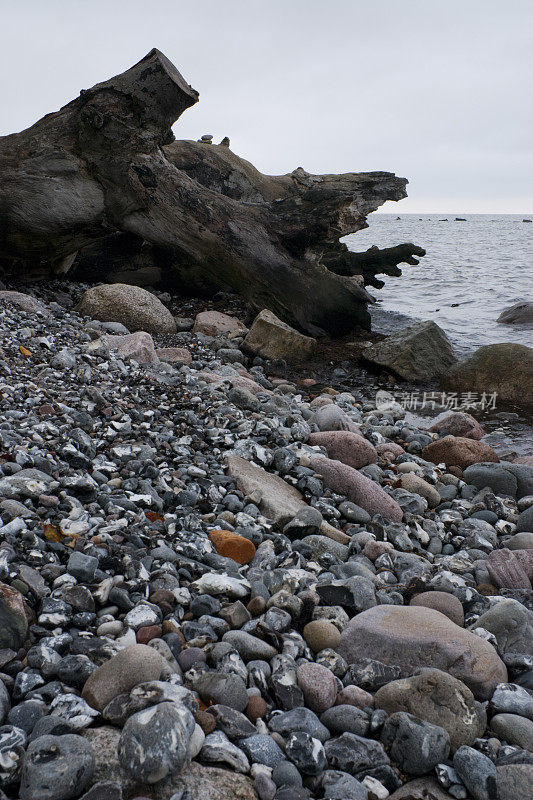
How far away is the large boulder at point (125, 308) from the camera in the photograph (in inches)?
296

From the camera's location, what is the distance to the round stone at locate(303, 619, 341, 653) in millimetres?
2338

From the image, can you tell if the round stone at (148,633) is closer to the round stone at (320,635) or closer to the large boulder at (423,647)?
the round stone at (320,635)

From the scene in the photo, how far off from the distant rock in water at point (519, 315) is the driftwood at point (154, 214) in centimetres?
372

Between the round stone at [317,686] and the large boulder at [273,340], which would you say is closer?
the round stone at [317,686]

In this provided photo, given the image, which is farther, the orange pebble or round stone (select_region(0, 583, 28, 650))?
the orange pebble

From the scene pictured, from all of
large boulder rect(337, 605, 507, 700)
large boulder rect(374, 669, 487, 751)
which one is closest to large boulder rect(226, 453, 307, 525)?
large boulder rect(337, 605, 507, 700)

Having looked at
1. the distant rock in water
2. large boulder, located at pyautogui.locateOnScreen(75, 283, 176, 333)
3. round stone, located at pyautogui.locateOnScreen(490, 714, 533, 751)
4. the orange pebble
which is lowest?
round stone, located at pyautogui.locateOnScreen(490, 714, 533, 751)

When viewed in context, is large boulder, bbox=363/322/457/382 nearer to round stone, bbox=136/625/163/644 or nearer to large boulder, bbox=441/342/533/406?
large boulder, bbox=441/342/533/406

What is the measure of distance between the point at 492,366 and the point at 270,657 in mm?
6614

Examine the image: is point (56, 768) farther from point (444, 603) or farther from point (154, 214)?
point (154, 214)

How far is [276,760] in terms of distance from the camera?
5.64ft

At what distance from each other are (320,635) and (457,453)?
3.36 meters

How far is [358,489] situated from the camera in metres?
3.92
